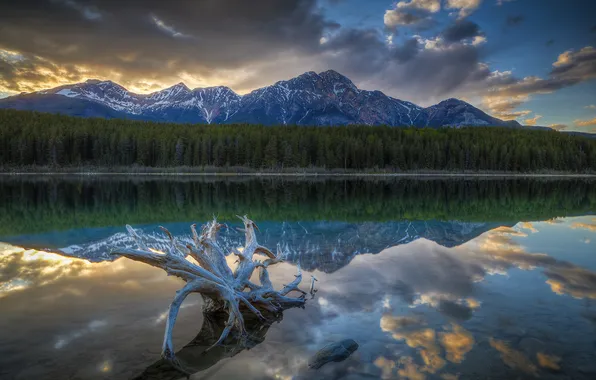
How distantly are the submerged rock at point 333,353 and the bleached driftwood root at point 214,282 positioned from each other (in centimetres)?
186

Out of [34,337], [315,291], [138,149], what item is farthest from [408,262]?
[138,149]

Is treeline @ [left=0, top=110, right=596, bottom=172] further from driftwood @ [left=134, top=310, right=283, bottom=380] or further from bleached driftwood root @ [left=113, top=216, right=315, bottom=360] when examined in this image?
driftwood @ [left=134, top=310, right=283, bottom=380]

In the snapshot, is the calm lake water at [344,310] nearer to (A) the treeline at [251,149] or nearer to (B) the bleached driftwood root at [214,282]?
(B) the bleached driftwood root at [214,282]

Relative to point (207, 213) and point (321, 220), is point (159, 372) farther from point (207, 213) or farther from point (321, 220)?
point (207, 213)

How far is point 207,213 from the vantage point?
30.1 metres

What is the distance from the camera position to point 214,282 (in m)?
9.05

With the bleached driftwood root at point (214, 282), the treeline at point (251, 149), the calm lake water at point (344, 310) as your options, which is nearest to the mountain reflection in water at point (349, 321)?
the calm lake water at point (344, 310)

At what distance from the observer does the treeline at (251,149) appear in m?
112

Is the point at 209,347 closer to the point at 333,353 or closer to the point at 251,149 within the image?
the point at 333,353

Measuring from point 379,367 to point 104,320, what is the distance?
19.7 ft

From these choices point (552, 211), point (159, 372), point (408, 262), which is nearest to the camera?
point (159, 372)

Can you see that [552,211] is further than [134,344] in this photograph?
Yes

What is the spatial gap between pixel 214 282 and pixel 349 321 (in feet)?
9.99

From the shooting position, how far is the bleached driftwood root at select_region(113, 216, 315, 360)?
332 inches
